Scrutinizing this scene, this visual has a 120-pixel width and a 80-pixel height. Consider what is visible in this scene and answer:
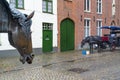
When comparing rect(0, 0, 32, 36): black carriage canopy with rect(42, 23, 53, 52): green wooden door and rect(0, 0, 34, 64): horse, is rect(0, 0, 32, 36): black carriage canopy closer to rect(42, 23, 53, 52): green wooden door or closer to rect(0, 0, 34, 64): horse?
rect(0, 0, 34, 64): horse

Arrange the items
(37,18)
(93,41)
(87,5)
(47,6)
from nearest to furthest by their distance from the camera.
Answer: (37,18)
(47,6)
(93,41)
(87,5)

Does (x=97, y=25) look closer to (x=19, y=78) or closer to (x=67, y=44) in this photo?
(x=67, y=44)

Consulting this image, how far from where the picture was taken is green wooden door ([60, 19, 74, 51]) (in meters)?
19.8

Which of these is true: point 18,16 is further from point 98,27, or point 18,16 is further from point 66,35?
point 98,27

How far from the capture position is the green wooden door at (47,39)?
18103mm

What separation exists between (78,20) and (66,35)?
1980 mm

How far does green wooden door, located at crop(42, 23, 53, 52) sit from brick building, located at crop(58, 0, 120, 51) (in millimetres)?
1014

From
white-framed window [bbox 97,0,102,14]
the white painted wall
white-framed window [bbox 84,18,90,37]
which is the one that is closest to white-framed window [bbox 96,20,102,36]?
white-framed window [bbox 97,0,102,14]

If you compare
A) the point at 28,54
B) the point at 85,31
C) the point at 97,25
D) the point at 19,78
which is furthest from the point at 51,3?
the point at 28,54

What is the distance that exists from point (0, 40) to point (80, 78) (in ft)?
25.8

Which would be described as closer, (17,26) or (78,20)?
(17,26)

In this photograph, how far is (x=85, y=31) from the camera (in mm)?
22344

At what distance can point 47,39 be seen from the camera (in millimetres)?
18328

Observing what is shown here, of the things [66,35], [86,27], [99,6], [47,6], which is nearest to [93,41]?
[66,35]
